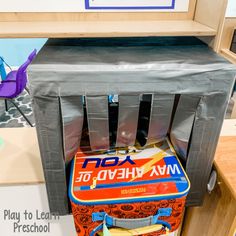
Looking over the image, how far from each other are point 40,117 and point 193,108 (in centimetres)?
45

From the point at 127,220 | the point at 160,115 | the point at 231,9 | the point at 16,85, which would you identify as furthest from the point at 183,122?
the point at 16,85

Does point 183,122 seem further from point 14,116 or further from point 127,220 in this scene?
point 14,116

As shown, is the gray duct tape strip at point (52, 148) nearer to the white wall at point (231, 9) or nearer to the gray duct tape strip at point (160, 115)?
the gray duct tape strip at point (160, 115)

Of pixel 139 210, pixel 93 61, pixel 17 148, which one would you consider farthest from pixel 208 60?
pixel 17 148

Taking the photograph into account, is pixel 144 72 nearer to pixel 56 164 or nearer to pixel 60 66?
pixel 60 66

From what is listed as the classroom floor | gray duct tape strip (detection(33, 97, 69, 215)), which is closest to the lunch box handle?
gray duct tape strip (detection(33, 97, 69, 215))

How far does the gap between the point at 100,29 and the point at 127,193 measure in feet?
1.71

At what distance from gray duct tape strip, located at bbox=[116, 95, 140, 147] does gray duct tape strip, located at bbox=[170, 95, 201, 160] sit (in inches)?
5.3

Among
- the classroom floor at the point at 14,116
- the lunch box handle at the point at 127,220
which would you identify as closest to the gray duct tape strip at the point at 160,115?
the lunch box handle at the point at 127,220

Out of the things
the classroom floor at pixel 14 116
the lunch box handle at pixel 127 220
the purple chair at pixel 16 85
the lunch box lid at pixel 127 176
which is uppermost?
the lunch box lid at pixel 127 176

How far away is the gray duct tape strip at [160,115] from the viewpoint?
70 cm

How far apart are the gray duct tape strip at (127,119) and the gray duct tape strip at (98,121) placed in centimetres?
4

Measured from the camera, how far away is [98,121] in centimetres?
73

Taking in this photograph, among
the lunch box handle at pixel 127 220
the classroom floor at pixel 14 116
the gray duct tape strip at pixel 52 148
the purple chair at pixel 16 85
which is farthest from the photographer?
the classroom floor at pixel 14 116
